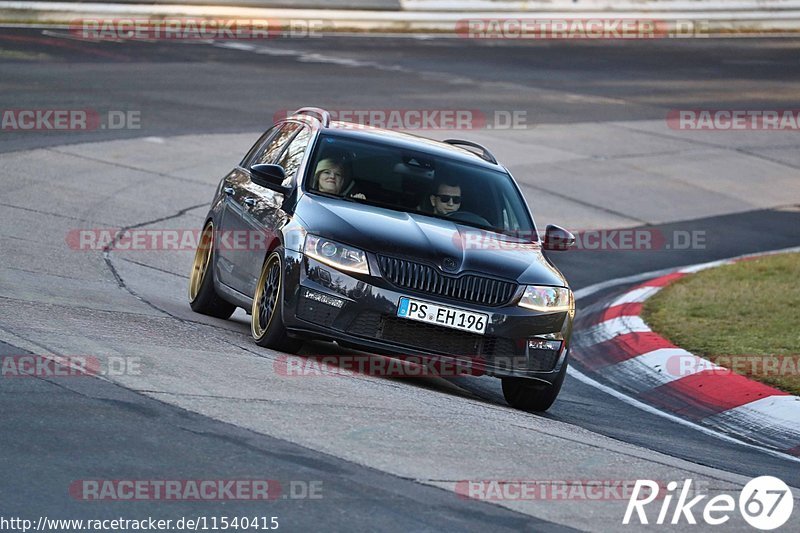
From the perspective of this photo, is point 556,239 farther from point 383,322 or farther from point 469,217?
point 383,322

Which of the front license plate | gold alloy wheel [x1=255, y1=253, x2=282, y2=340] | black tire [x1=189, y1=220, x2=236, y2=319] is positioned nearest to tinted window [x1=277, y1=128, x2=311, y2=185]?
gold alloy wheel [x1=255, y1=253, x2=282, y2=340]

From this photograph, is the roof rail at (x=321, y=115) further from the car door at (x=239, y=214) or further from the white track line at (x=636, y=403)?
the white track line at (x=636, y=403)

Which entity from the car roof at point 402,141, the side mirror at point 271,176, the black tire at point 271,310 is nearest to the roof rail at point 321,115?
the car roof at point 402,141

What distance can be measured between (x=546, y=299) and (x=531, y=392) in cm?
65

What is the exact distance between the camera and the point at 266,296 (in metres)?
9.49

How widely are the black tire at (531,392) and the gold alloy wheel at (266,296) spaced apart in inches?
61.2

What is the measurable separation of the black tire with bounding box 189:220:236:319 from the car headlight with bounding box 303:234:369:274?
6.76 feet

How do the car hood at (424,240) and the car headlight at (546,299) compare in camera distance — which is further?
the car headlight at (546,299)

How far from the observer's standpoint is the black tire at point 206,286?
36.1 ft

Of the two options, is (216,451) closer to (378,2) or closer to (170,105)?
(170,105)

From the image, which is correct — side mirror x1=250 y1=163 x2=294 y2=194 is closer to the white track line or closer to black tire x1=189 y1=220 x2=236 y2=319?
black tire x1=189 y1=220 x2=236 y2=319

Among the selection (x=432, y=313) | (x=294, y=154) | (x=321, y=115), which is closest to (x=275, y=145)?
(x=321, y=115)

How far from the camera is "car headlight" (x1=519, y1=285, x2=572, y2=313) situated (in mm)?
9070

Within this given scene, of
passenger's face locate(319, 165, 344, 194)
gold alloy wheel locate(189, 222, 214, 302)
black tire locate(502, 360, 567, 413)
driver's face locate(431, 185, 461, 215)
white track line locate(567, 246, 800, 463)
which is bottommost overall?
white track line locate(567, 246, 800, 463)
